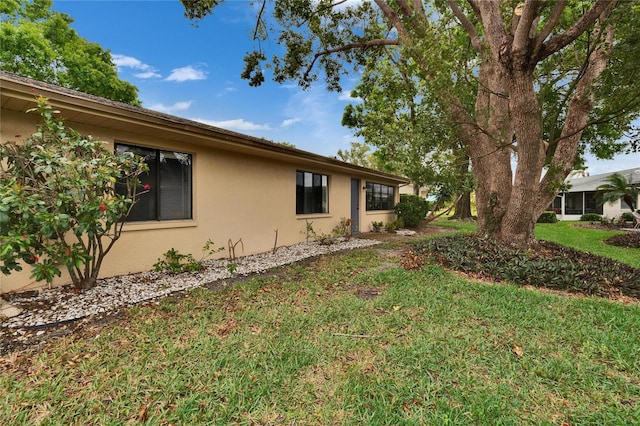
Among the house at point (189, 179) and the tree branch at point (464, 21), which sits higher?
the tree branch at point (464, 21)

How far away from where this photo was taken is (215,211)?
6.86 metres

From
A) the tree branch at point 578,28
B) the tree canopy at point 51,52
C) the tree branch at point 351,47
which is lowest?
the tree branch at point 578,28

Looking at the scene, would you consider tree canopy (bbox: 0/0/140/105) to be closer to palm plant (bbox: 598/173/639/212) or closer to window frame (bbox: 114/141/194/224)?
window frame (bbox: 114/141/194/224)

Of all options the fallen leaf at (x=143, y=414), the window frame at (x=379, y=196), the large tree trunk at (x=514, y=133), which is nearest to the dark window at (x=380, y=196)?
the window frame at (x=379, y=196)

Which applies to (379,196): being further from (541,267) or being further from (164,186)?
(164,186)

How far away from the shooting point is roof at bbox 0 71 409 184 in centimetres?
374

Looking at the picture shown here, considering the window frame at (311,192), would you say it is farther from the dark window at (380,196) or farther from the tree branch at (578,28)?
the tree branch at (578,28)

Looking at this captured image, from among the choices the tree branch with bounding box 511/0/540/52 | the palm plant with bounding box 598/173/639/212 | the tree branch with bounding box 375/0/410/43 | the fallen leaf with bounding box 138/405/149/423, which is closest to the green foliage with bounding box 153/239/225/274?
the fallen leaf with bounding box 138/405/149/423

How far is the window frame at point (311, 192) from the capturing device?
9.70 m

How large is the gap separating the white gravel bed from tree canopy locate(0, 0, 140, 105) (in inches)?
698

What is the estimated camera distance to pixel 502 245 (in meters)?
6.81

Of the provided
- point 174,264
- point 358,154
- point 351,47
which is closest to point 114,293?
point 174,264

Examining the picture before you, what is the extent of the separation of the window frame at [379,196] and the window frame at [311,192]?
12.2ft

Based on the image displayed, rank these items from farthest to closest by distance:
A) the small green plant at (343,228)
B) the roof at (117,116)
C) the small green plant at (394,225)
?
1. the small green plant at (394,225)
2. the small green plant at (343,228)
3. the roof at (117,116)
